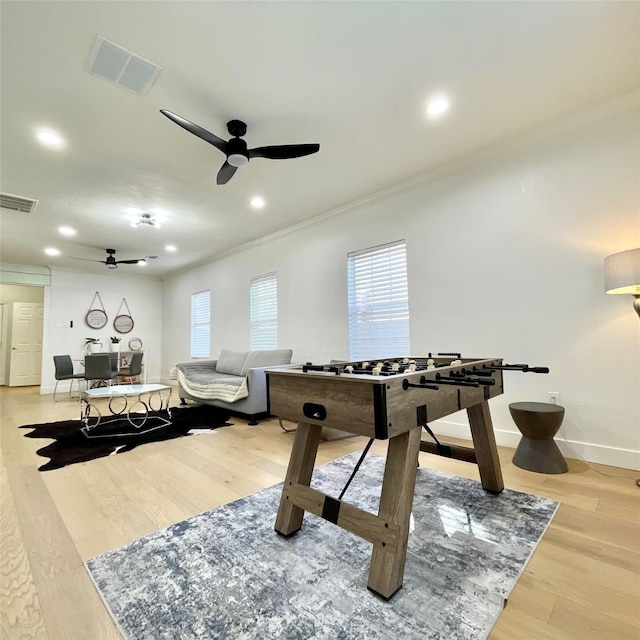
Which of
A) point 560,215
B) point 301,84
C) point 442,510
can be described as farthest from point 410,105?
point 442,510

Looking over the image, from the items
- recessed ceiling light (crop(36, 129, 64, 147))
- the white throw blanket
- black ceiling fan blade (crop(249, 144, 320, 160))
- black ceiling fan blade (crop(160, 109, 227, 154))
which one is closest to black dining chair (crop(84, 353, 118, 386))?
the white throw blanket

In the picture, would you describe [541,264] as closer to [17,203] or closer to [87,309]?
[17,203]

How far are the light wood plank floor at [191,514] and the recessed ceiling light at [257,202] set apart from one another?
9.45 feet

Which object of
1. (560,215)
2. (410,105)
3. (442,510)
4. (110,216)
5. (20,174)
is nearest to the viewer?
(442,510)

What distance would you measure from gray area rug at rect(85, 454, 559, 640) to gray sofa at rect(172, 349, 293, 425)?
1.71m

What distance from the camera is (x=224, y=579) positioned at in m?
1.37

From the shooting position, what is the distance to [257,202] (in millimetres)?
4207

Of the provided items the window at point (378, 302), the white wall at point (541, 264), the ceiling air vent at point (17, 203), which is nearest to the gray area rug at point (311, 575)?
the white wall at point (541, 264)

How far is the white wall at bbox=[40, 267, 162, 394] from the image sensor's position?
7.18 m

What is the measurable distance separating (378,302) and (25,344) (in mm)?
9396

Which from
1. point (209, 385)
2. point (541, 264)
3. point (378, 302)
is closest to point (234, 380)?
point (209, 385)

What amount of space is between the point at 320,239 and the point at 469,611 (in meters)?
4.24

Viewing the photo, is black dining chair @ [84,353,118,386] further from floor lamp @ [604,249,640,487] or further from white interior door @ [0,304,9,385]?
floor lamp @ [604,249,640,487]

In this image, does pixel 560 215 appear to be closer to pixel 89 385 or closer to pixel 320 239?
pixel 320 239
